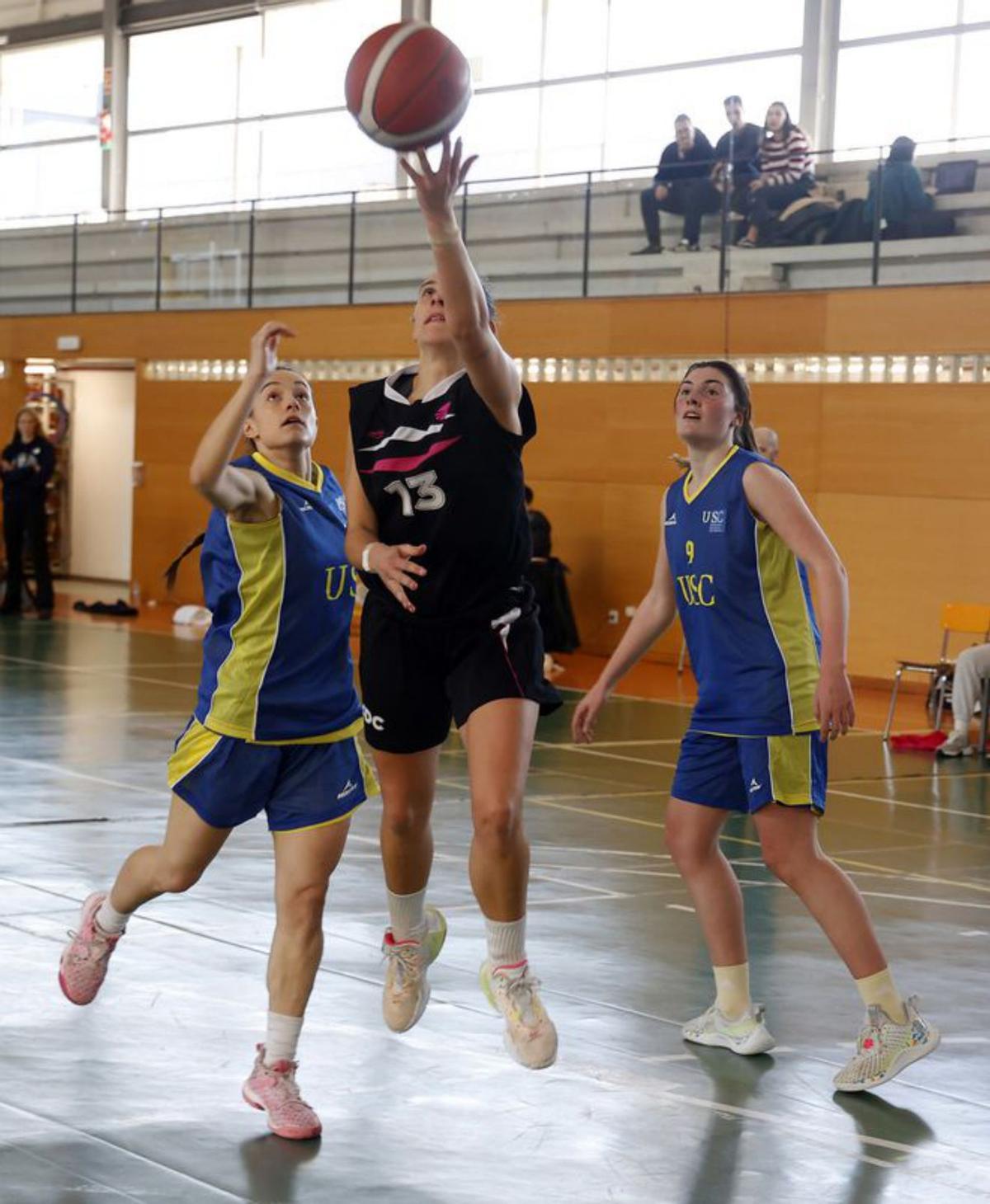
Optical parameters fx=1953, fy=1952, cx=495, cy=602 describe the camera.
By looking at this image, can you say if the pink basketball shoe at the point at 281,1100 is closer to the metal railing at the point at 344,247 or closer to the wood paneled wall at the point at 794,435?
the wood paneled wall at the point at 794,435

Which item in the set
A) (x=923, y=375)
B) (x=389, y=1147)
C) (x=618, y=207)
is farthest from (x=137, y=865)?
(x=618, y=207)

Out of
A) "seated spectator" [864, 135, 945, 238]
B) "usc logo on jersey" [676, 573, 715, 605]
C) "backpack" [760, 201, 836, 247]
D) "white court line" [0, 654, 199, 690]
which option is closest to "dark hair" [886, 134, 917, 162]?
"seated spectator" [864, 135, 945, 238]

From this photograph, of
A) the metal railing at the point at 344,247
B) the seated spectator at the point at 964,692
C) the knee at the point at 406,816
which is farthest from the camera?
the metal railing at the point at 344,247

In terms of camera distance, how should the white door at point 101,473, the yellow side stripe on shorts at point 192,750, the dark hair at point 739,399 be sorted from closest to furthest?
1. the yellow side stripe on shorts at point 192,750
2. the dark hair at point 739,399
3. the white door at point 101,473

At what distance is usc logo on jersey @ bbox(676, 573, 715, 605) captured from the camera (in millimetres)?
5285

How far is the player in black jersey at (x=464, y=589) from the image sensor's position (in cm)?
464

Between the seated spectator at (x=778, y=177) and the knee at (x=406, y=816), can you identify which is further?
the seated spectator at (x=778, y=177)

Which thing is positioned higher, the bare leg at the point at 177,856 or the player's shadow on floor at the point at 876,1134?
the bare leg at the point at 177,856

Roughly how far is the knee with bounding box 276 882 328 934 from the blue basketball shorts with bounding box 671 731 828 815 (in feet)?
3.99

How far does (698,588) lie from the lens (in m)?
5.32

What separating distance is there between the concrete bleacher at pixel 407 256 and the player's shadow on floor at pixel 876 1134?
11.6 metres

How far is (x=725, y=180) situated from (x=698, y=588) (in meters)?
12.3

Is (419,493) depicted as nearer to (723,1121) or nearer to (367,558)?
(367,558)

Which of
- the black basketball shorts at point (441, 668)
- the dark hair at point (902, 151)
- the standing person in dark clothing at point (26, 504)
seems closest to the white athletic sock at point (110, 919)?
the black basketball shorts at point (441, 668)
